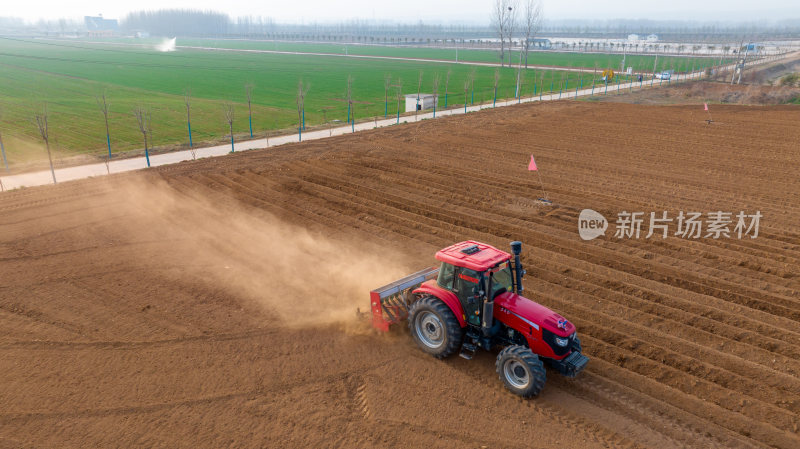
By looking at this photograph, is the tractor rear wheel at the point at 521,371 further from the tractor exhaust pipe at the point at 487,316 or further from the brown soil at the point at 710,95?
the brown soil at the point at 710,95

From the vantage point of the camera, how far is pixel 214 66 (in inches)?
3578

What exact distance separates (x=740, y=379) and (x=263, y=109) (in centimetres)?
4202

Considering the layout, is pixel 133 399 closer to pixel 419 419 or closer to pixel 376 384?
pixel 376 384

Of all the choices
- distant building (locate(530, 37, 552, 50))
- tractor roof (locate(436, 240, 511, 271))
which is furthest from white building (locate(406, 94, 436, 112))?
distant building (locate(530, 37, 552, 50))

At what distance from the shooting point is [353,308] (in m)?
11.0

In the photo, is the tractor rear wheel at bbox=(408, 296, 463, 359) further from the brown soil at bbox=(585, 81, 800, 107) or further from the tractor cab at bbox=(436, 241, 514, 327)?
the brown soil at bbox=(585, 81, 800, 107)

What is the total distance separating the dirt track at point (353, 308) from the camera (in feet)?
25.6

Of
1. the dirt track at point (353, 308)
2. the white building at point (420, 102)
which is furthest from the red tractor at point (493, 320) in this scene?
the white building at point (420, 102)

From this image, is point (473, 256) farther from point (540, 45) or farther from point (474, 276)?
point (540, 45)

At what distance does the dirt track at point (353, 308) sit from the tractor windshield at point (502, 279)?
1.46 meters

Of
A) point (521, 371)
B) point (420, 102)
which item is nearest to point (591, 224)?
point (521, 371)

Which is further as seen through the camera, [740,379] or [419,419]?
[740,379]

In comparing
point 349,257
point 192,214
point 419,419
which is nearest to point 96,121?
point 192,214

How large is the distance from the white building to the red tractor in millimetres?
34648
